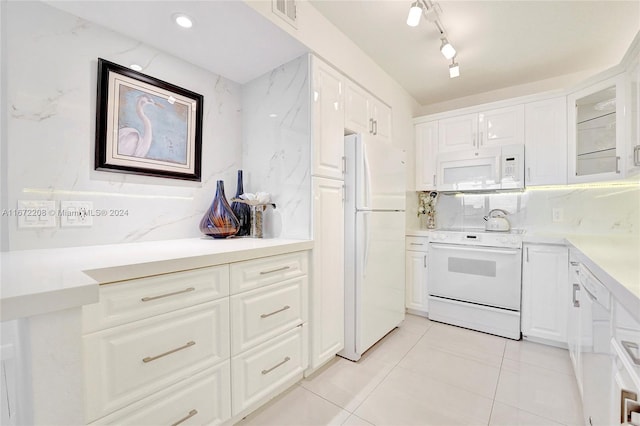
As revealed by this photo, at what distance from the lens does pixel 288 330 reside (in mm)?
1670

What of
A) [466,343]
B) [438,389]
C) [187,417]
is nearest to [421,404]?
[438,389]

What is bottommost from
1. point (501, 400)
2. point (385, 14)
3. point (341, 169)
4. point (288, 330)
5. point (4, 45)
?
point (501, 400)

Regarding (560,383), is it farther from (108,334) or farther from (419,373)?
(108,334)

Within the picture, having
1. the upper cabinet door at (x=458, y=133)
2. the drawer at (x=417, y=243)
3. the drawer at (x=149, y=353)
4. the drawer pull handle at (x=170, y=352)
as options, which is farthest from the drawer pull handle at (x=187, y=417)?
the upper cabinet door at (x=458, y=133)

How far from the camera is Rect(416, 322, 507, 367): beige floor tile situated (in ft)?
7.25

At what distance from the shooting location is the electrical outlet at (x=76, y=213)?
137cm

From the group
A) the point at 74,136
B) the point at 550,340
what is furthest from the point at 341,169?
the point at 550,340

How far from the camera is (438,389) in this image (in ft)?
5.88

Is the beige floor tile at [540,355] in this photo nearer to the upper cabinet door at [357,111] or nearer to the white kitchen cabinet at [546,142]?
the white kitchen cabinet at [546,142]

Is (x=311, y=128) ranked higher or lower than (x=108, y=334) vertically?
higher

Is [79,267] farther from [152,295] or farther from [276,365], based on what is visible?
[276,365]

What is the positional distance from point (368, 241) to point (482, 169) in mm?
1650

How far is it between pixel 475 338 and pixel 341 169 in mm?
1980

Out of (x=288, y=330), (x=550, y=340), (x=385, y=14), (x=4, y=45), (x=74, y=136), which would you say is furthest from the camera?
(x=550, y=340)
